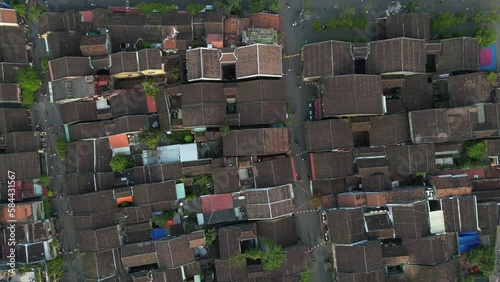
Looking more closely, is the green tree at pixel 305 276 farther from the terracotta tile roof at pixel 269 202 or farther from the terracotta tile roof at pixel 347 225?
the terracotta tile roof at pixel 269 202

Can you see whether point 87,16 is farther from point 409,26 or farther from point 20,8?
point 409,26

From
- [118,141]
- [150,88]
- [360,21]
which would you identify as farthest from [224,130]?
[360,21]

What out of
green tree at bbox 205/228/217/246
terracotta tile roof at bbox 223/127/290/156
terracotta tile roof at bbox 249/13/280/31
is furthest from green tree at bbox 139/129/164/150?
terracotta tile roof at bbox 249/13/280/31

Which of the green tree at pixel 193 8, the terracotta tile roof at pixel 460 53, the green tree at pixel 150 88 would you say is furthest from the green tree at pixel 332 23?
the green tree at pixel 150 88

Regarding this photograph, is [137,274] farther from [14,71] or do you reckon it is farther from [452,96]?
[452,96]

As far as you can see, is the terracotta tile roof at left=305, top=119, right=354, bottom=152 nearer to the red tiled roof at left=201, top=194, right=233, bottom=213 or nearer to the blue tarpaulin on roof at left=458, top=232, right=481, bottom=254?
the red tiled roof at left=201, top=194, right=233, bottom=213

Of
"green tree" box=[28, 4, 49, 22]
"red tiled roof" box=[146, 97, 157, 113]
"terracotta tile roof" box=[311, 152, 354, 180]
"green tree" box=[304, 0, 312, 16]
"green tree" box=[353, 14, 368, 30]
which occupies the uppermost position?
"green tree" box=[28, 4, 49, 22]
